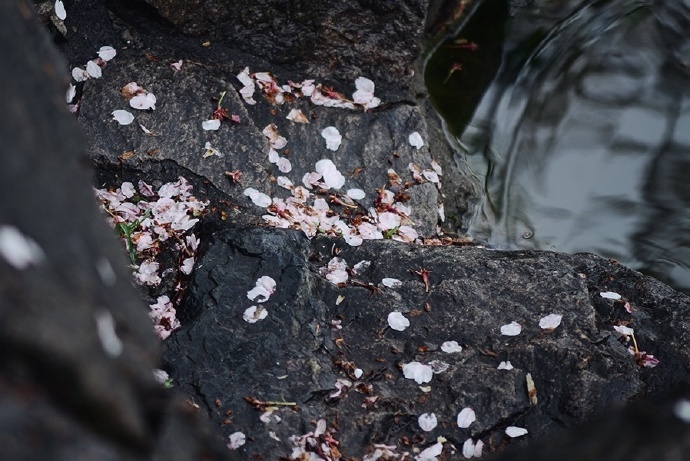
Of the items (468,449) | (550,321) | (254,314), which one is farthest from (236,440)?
(550,321)

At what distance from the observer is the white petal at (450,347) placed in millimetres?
2635

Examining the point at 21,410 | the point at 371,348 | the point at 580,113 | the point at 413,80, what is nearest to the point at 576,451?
the point at 21,410

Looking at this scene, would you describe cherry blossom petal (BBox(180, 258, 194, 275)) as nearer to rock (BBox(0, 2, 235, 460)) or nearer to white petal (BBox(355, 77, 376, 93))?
white petal (BBox(355, 77, 376, 93))

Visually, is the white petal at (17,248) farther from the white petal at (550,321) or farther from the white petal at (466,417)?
the white petal at (550,321)

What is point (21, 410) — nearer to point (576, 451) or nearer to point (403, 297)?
point (576, 451)

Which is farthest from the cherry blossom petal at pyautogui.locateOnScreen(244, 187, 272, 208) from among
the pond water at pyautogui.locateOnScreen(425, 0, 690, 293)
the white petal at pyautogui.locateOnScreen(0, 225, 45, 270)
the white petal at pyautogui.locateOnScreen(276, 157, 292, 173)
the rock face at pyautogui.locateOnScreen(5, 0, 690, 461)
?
the white petal at pyautogui.locateOnScreen(0, 225, 45, 270)

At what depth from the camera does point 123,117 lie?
3441 millimetres

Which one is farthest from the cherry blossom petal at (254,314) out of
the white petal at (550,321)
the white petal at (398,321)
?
the white petal at (550,321)

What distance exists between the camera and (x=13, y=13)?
45.2 inches

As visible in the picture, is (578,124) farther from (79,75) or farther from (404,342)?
(79,75)

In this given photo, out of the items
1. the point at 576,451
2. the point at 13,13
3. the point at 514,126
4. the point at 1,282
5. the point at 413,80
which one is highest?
the point at 13,13

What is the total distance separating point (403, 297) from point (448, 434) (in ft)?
1.81

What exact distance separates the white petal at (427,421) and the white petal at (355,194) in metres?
1.46

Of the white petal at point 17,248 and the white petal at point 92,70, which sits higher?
the white petal at point 17,248
